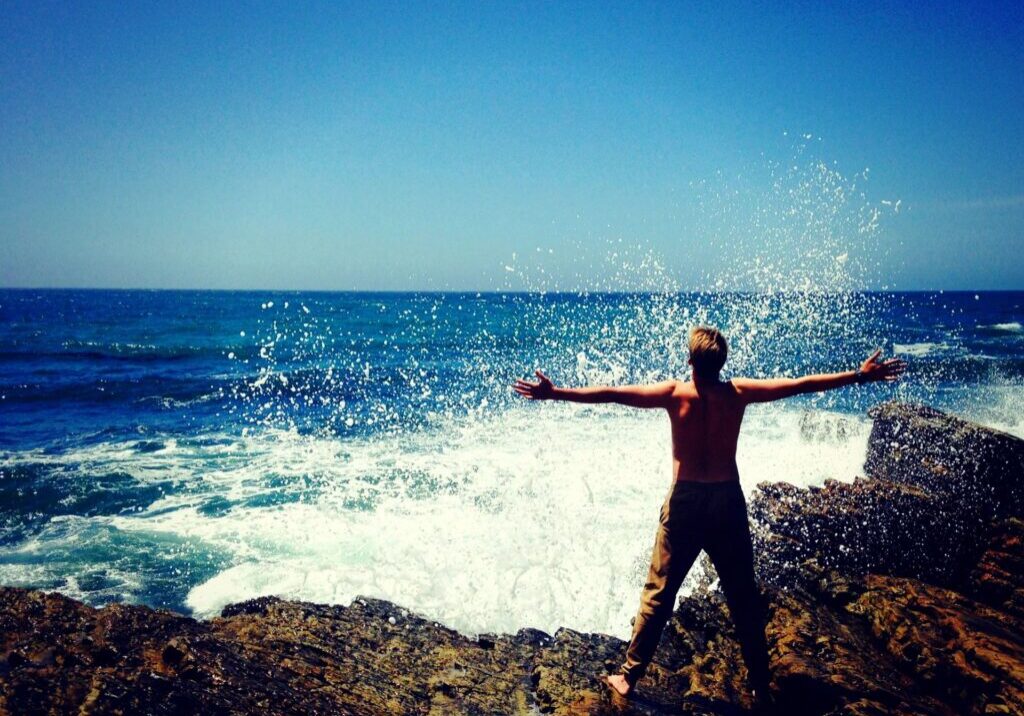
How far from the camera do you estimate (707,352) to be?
3201mm

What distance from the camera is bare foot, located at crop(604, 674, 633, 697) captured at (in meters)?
3.42

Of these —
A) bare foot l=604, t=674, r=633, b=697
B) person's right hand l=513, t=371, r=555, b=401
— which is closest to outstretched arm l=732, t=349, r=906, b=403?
person's right hand l=513, t=371, r=555, b=401

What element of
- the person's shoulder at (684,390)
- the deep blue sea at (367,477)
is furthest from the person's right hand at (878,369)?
the deep blue sea at (367,477)

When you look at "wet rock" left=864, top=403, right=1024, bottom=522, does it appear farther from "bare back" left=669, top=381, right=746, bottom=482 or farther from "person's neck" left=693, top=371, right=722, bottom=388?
"person's neck" left=693, top=371, right=722, bottom=388

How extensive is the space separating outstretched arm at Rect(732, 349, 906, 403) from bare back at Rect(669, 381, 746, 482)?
7cm

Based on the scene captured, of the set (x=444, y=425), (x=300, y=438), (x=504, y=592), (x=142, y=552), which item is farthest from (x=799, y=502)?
(x=300, y=438)

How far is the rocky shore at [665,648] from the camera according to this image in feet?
10.3

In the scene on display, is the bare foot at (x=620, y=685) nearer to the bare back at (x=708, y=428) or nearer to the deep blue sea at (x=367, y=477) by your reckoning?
the bare back at (x=708, y=428)

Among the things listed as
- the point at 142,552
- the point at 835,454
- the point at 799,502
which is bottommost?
the point at 142,552

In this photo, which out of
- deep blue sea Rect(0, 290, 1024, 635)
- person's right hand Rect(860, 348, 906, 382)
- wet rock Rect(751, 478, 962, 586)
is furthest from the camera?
deep blue sea Rect(0, 290, 1024, 635)

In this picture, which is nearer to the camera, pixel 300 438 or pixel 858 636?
pixel 858 636

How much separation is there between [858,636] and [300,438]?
487 inches

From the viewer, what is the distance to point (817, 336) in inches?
1593

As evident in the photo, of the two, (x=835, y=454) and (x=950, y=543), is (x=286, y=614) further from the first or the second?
(x=835, y=454)
